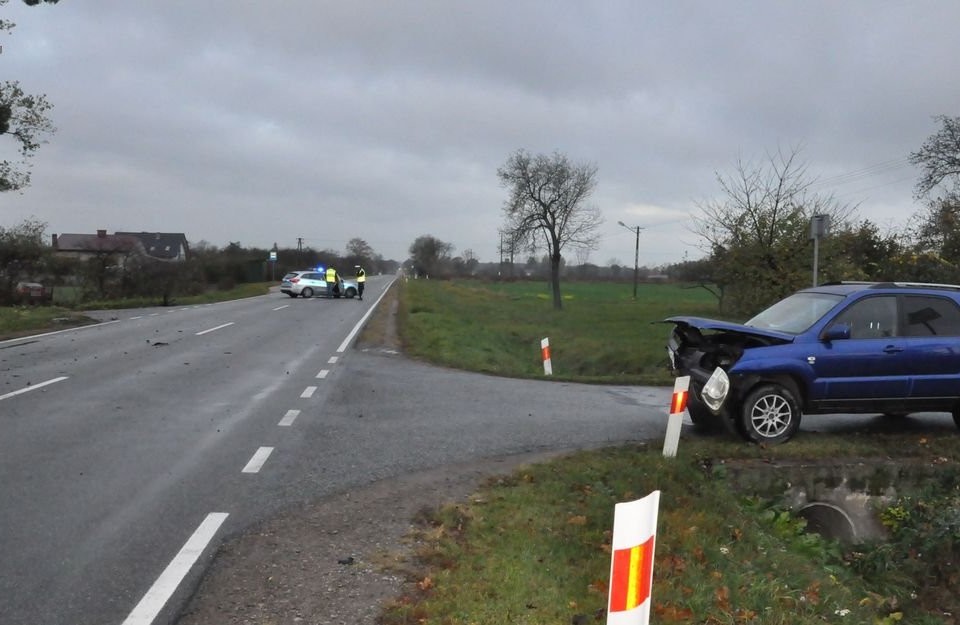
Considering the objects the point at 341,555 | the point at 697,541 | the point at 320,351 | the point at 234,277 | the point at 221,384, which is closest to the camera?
the point at 341,555

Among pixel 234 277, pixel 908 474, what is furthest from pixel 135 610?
pixel 234 277

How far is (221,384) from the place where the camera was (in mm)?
12148

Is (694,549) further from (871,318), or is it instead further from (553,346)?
(553,346)

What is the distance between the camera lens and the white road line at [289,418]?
359 inches

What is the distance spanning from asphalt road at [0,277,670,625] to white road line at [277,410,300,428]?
0.15 ft

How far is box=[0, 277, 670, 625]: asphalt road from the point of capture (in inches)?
187

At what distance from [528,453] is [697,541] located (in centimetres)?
282

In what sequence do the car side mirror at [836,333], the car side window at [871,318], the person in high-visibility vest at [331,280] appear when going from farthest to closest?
the person in high-visibility vest at [331,280] → the car side window at [871,318] → the car side mirror at [836,333]

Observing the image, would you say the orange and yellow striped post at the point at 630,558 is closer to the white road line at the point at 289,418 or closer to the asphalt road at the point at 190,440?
the asphalt road at the point at 190,440

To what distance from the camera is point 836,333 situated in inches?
311

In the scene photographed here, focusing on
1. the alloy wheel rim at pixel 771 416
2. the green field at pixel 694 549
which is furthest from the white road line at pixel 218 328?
the alloy wheel rim at pixel 771 416

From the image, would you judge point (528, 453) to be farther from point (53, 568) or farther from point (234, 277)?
point (234, 277)

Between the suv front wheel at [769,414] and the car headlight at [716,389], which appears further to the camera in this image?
the suv front wheel at [769,414]

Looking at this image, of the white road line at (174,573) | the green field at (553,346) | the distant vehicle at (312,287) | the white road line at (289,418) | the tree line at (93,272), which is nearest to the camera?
the white road line at (174,573)
